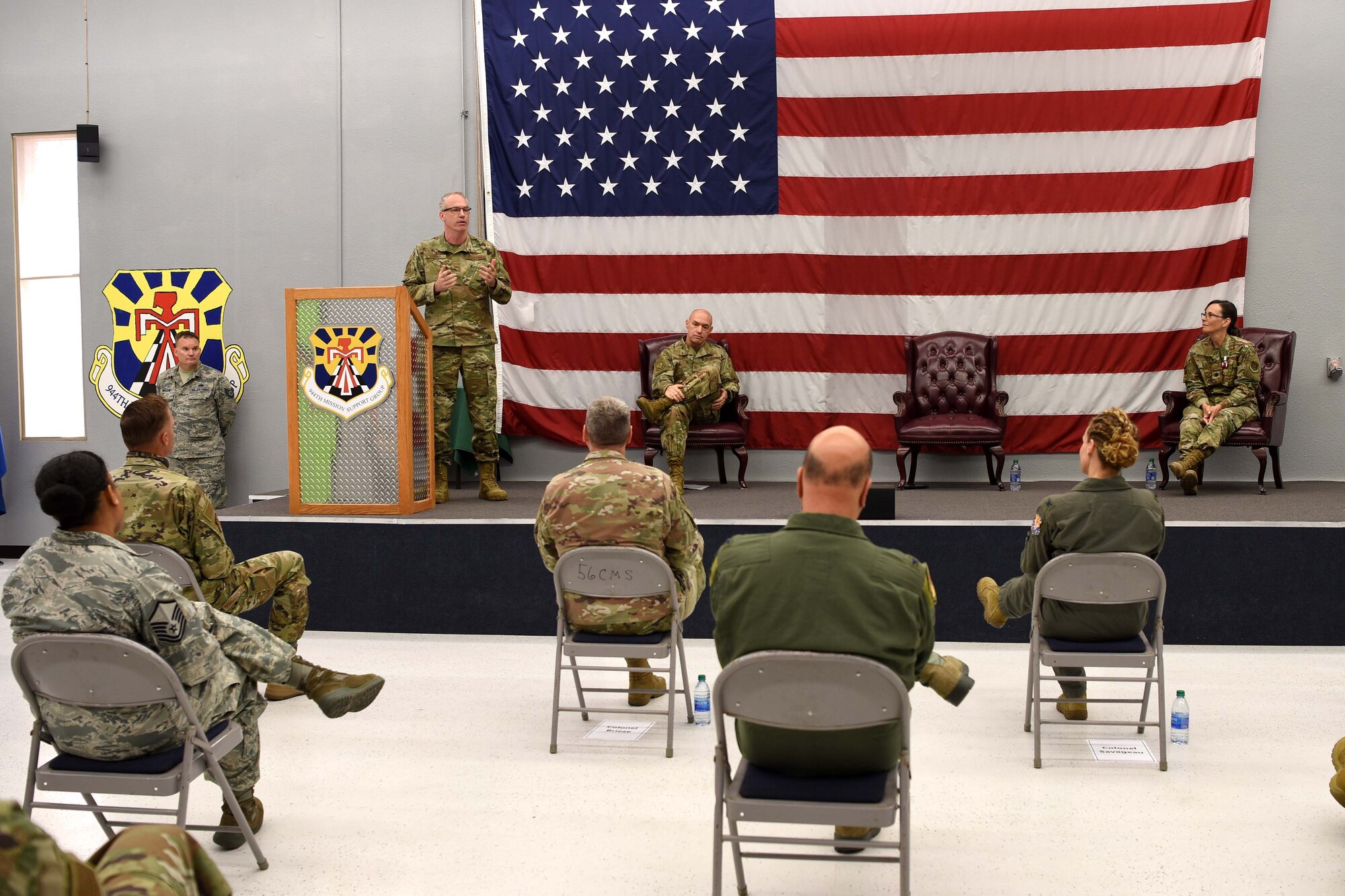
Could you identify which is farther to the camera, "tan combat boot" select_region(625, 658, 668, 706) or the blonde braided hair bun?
"tan combat boot" select_region(625, 658, 668, 706)

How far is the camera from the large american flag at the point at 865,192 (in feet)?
24.0

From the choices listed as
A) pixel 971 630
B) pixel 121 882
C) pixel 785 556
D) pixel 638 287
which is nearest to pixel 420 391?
pixel 638 287

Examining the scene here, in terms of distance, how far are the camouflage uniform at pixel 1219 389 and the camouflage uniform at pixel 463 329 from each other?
4101 millimetres

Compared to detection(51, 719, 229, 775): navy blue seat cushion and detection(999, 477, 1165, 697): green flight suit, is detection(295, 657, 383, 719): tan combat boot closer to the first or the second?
detection(51, 719, 229, 775): navy blue seat cushion

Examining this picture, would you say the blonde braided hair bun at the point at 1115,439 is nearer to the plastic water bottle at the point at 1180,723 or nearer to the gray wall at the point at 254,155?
the plastic water bottle at the point at 1180,723

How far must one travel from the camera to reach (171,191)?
840 cm

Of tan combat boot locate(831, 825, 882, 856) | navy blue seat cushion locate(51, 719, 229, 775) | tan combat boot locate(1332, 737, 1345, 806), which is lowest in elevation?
tan combat boot locate(831, 825, 882, 856)

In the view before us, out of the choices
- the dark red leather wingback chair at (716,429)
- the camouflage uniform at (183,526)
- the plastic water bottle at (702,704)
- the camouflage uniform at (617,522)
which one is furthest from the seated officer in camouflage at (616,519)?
the dark red leather wingback chair at (716,429)

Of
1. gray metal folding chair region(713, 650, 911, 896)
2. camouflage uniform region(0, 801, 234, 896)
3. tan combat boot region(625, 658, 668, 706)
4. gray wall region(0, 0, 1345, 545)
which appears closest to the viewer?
camouflage uniform region(0, 801, 234, 896)

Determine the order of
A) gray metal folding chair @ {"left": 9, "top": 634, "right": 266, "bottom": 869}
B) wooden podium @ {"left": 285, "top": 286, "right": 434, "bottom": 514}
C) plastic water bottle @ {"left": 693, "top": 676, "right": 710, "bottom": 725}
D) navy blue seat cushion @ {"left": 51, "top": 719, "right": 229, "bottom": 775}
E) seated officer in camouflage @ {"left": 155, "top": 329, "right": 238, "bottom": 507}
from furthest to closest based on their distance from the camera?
seated officer in camouflage @ {"left": 155, "top": 329, "right": 238, "bottom": 507} → wooden podium @ {"left": 285, "top": 286, "right": 434, "bottom": 514} → plastic water bottle @ {"left": 693, "top": 676, "right": 710, "bottom": 725} → navy blue seat cushion @ {"left": 51, "top": 719, "right": 229, "bottom": 775} → gray metal folding chair @ {"left": 9, "top": 634, "right": 266, "bottom": 869}

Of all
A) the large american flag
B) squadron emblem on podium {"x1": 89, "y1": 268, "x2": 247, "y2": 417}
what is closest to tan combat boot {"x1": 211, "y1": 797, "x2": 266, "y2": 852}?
the large american flag

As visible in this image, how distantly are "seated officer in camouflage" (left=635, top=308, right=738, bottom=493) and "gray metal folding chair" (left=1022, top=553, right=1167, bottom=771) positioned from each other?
11.4 feet

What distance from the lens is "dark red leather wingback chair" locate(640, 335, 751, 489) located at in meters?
7.23

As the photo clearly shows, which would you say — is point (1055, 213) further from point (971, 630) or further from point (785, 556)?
point (785, 556)
